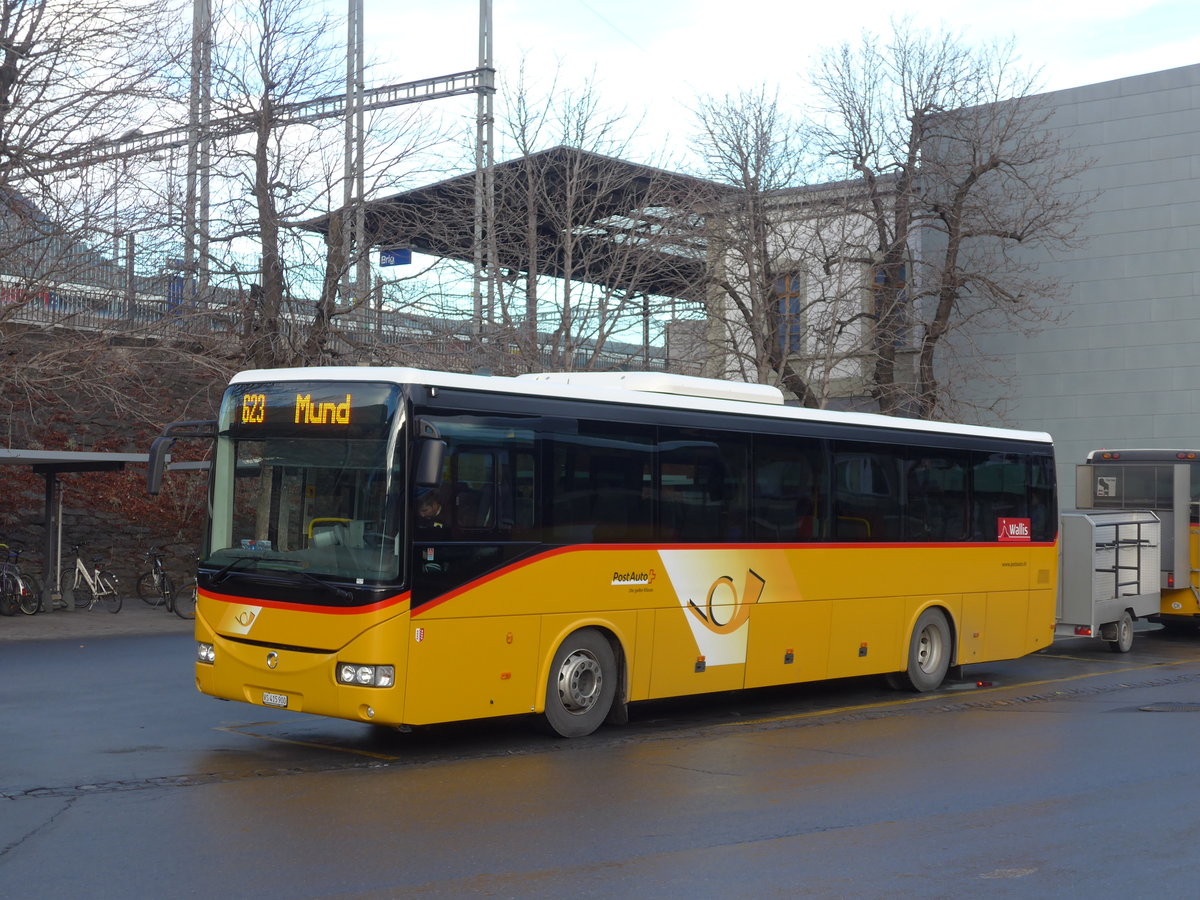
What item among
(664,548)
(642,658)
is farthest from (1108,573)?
(642,658)

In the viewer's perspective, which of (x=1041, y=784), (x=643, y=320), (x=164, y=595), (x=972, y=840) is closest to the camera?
(x=972, y=840)

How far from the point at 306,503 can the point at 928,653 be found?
8.10m

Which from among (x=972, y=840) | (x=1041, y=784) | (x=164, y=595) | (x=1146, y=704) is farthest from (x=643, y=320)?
(x=972, y=840)

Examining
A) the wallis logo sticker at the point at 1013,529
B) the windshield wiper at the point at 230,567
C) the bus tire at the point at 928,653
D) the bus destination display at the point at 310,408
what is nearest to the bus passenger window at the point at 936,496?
the wallis logo sticker at the point at 1013,529

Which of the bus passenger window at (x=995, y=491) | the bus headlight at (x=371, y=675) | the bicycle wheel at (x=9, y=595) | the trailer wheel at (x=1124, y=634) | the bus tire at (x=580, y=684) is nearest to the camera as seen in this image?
the bus headlight at (x=371, y=675)

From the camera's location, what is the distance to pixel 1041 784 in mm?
9453

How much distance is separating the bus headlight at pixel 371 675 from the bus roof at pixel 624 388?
6.93 feet

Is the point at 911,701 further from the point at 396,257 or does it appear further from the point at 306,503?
the point at 396,257

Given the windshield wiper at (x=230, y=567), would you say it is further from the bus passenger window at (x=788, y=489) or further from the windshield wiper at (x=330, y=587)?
the bus passenger window at (x=788, y=489)

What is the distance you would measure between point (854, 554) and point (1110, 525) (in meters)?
6.88

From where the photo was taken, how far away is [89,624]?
22500 mm

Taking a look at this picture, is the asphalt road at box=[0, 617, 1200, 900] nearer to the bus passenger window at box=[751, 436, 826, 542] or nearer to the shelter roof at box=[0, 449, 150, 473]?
the bus passenger window at box=[751, 436, 826, 542]

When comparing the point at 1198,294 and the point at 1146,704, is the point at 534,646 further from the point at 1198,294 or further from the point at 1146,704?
the point at 1198,294

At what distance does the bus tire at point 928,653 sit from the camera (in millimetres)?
15266
